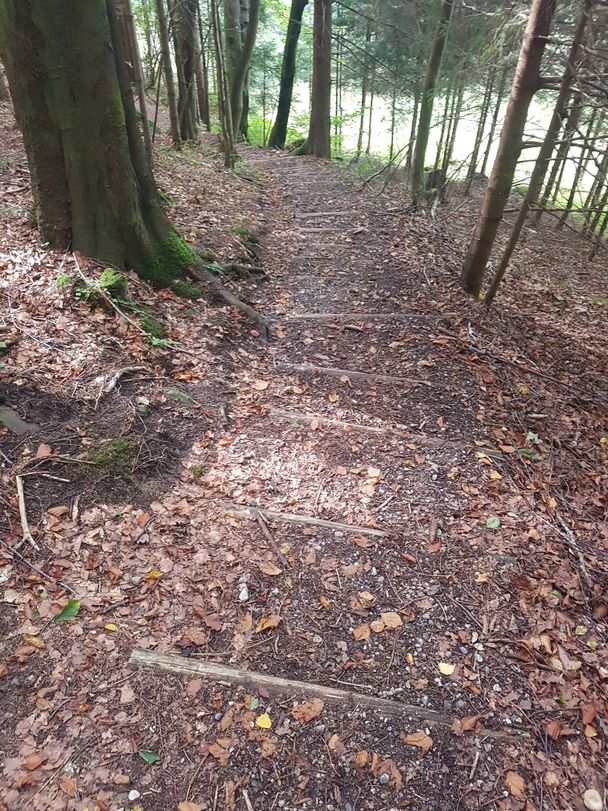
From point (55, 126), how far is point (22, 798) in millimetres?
5379

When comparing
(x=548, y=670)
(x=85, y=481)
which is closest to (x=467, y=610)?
(x=548, y=670)

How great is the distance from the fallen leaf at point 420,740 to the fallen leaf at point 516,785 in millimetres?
393

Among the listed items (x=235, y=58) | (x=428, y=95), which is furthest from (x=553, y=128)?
(x=235, y=58)

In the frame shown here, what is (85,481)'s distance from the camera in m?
3.45

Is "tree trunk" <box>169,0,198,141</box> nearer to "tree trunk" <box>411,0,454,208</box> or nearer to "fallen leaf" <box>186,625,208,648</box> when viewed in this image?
"tree trunk" <box>411,0,454,208</box>

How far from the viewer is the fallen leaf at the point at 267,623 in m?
2.96

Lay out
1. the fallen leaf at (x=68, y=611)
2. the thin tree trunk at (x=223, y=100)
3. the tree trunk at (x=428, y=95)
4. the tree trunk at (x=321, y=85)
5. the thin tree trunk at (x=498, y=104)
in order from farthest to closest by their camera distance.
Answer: the tree trunk at (x=321, y=85) → the thin tree trunk at (x=223, y=100) → the tree trunk at (x=428, y=95) → the thin tree trunk at (x=498, y=104) → the fallen leaf at (x=68, y=611)

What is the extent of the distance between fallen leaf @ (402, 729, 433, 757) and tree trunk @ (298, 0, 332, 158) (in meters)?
18.0

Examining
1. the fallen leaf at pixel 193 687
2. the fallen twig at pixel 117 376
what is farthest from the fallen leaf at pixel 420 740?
the fallen twig at pixel 117 376

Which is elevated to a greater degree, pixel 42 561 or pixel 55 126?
pixel 55 126

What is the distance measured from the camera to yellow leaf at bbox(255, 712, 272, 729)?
2508 millimetres

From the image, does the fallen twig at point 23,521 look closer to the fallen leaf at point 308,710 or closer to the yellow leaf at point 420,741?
the fallen leaf at point 308,710

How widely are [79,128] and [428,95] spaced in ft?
26.3

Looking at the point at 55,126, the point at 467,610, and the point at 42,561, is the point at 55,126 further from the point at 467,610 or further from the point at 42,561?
the point at 467,610
